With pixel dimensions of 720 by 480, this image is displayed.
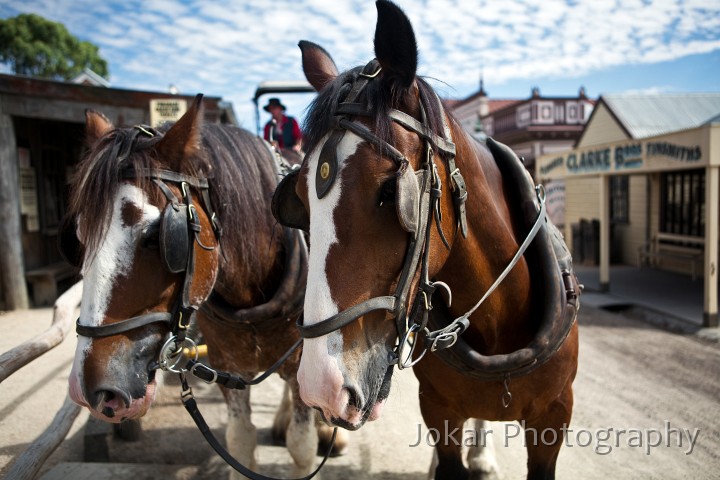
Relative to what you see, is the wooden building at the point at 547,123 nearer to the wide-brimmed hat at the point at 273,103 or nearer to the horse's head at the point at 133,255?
the wide-brimmed hat at the point at 273,103

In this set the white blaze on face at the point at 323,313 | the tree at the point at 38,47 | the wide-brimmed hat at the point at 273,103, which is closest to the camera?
the white blaze on face at the point at 323,313

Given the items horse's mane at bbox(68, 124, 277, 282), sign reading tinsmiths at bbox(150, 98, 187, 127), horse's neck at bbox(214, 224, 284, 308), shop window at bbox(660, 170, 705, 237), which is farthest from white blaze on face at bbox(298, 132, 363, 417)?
shop window at bbox(660, 170, 705, 237)

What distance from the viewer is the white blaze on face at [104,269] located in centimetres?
163

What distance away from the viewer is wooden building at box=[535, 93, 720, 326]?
6.83 meters

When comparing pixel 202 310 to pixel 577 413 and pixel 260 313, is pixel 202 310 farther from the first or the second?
pixel 577 413

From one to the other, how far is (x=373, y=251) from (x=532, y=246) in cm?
91

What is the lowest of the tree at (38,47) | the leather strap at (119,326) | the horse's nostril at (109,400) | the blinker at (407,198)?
the horse's nostril at (109,400)

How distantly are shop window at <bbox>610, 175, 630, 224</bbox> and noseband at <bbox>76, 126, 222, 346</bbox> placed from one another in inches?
539

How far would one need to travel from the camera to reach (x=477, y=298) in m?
1.67

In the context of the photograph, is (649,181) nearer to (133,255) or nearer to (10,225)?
(133,255)

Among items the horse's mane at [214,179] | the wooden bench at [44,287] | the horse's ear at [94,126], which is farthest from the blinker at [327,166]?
the wooden bench at [44,287]

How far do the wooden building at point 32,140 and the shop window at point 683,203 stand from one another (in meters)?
10.1

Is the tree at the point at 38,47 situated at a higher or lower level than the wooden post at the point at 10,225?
higher

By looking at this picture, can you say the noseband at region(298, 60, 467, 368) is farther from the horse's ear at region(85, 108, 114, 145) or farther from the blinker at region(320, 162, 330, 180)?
the horse's ear at region(85, 108, 114, 145)
